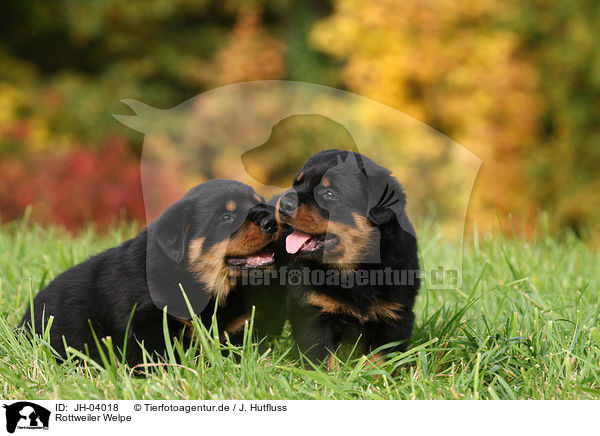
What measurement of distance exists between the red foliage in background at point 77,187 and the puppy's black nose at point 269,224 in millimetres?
4421

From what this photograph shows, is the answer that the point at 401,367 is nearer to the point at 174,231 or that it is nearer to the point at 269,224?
the point at 269,224

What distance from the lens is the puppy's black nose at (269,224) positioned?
276 cm

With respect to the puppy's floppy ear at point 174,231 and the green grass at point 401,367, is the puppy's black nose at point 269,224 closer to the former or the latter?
the puppy's floppy ear at point 174,231

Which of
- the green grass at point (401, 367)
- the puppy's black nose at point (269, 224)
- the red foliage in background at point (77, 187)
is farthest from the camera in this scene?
the red foliage in background at point (77, 187)

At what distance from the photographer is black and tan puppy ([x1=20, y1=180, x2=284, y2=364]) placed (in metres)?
2.70

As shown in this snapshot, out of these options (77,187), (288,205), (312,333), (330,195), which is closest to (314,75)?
(77,187)

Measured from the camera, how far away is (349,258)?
279 cm

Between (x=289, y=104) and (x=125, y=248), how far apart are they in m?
1.20
